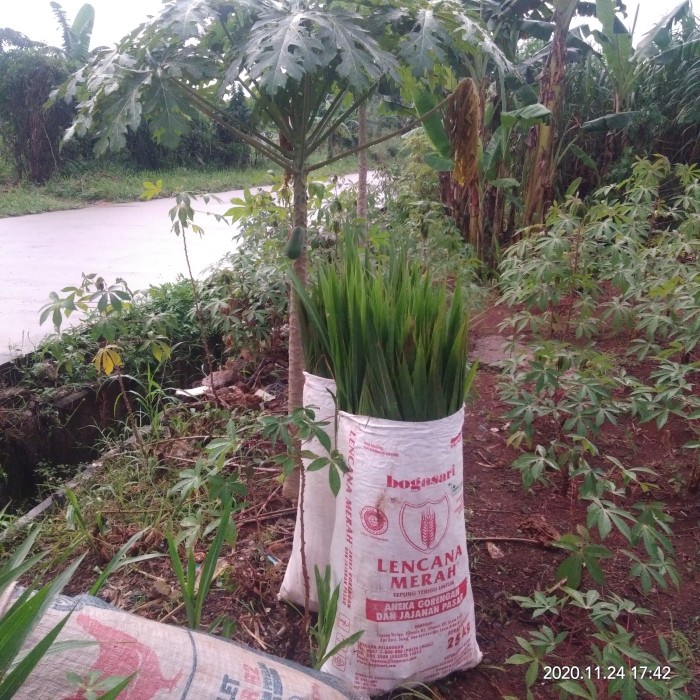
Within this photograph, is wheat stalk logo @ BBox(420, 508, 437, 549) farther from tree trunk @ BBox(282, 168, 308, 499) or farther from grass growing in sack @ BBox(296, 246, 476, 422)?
tree trunk @ BBox(282, 168, 308, 499)

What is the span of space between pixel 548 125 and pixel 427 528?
4.36 m

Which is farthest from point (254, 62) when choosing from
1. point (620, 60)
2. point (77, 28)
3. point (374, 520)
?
point (77, 28)

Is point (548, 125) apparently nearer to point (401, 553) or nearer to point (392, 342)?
point (392, 342)

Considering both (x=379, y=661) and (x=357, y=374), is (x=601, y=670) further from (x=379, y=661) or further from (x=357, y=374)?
(x=357, y=374)

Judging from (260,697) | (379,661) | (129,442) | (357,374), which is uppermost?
(357,374)

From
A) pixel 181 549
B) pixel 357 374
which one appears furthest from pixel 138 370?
pixel 357 374

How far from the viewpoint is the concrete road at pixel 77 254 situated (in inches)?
179

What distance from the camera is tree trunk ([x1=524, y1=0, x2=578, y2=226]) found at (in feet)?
15.6

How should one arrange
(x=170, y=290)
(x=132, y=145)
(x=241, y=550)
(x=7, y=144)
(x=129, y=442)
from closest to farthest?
1. (x=241, y=550)
2. (x=129, y=442)
3. (x=170, y=290)
4. (x=7, y=144)
5. (x=132, y=145)

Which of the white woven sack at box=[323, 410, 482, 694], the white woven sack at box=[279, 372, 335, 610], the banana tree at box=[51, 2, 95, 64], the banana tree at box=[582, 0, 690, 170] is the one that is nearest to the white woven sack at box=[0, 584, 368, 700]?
the white woven sack at box=[323, 410, 482, 694]

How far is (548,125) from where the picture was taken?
16.1ft

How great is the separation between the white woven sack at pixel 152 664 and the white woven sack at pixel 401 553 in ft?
0.61

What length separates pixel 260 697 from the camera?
1139 millimetres

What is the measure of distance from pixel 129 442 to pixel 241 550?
45.0 inches
